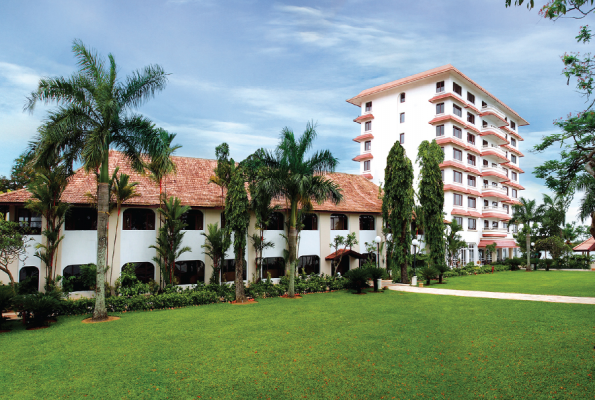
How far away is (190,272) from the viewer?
21.1 m

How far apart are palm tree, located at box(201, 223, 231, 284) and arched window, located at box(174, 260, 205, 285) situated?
1.00 meters

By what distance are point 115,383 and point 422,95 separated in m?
41.2

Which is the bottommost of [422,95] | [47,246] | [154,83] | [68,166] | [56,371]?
[56,371]

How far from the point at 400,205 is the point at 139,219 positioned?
56.0 ft

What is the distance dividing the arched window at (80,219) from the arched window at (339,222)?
1544 centimetres

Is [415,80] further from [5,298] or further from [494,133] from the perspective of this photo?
[5,298]

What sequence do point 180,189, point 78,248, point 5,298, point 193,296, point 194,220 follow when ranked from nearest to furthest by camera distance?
point 5,298 → point 193,296 → point 78,248 → point 194,220 → point 180,189

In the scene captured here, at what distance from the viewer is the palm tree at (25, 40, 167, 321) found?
14.1m

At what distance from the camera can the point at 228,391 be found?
7418mm

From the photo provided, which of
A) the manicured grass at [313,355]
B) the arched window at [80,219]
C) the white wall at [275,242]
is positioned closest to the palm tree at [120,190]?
the arched window at [80,219]

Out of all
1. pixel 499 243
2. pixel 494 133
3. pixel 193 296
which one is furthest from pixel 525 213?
pixel 193 296

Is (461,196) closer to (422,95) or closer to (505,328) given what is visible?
(422,95)

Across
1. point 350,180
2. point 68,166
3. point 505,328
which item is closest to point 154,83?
point 68,166

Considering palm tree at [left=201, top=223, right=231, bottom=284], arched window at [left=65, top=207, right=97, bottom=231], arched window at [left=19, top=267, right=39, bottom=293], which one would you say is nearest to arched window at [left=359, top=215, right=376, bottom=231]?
palm tree at [left=201, top=223, right=231, bottom=284]
